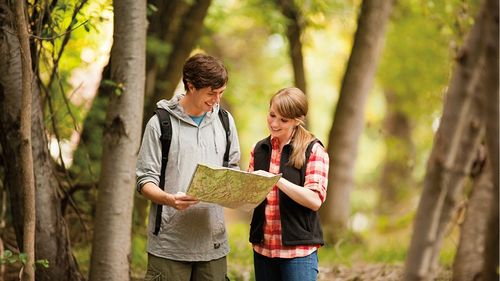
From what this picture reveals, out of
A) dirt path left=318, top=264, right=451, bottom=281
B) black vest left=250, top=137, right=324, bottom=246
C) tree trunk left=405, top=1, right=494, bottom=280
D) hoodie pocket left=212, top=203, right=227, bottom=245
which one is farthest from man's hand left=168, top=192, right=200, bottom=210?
dirt path left=318, top=264, right=451, bottom=281

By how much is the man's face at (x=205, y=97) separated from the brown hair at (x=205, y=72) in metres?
0.03

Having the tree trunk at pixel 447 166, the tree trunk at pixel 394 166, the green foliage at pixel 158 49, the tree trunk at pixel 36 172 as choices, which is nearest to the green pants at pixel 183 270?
the tree trunk at pixel 36 172

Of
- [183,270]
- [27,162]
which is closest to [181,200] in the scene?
[183,270]

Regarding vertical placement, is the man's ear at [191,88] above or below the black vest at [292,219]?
above

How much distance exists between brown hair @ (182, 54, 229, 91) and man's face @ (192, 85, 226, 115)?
0.03 m

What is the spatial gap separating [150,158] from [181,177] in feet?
0.65

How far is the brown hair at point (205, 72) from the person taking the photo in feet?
13.5

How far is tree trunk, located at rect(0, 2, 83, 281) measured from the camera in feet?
16.6

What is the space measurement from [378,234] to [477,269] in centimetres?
→ 867

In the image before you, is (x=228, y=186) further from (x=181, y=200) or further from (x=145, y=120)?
(x=145, y=120)

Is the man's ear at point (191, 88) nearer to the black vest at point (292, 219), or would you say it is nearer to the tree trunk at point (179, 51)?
the black vest at point (292, 219)

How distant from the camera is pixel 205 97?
13.8 ft

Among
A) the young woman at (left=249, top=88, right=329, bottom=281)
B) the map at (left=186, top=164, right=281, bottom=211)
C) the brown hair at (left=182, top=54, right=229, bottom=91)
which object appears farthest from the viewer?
the young woman at (left=249, top=88, right=329, bottom=281)

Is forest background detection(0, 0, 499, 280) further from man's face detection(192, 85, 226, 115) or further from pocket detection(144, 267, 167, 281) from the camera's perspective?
man's face detection(192, 85, 226, 115)
